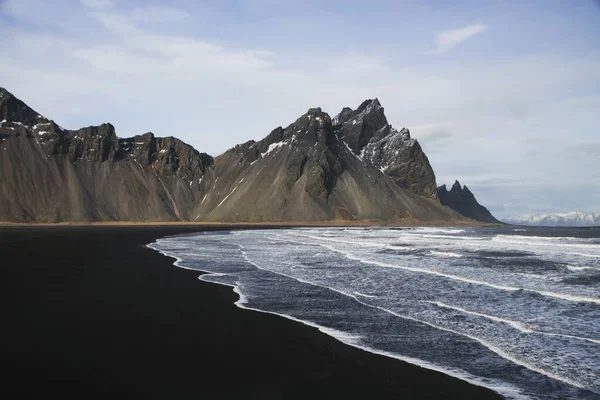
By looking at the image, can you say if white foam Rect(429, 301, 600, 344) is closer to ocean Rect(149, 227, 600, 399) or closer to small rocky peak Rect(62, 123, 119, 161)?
ocean Rect(149, 227, 600, 399)

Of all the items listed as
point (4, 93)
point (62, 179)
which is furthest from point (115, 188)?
point (4, 93)

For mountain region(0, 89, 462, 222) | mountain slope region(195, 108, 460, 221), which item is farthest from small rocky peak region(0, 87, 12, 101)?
mountain slope region(195, 108, 460, 221)

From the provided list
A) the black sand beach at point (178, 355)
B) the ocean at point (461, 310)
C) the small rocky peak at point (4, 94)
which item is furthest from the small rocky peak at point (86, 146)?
the black sand beach at point (178, 355)

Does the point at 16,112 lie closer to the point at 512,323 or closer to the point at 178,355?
the point at 178,355

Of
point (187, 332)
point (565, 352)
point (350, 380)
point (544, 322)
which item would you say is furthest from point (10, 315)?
point (544, 322)

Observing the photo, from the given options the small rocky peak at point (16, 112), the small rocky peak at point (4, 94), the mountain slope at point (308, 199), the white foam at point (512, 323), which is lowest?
the white foam at point (512, 323)

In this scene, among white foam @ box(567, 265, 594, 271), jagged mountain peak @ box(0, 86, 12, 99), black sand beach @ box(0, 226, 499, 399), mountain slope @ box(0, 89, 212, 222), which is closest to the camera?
black sand beach @ box(0, 226, 499, 399)

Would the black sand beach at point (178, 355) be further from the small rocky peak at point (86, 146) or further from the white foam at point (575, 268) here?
the small rocky peak at point (86, 146)
